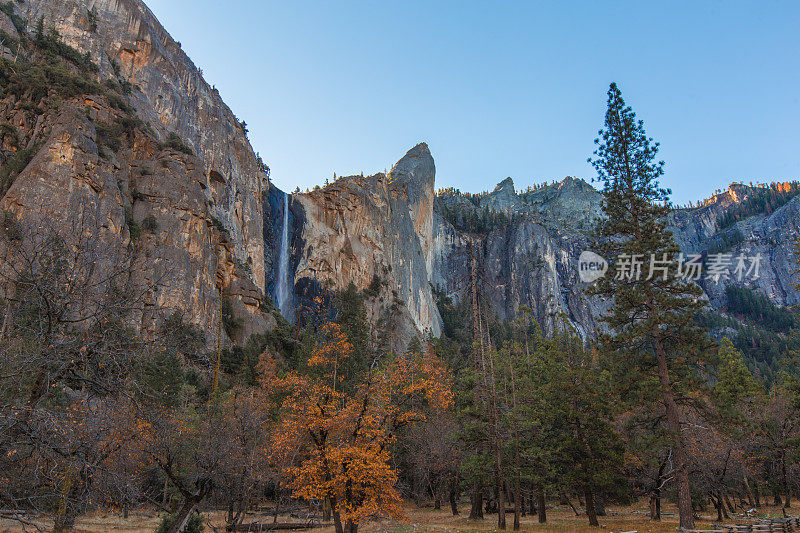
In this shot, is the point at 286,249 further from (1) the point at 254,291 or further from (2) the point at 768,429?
(2) the point at 768,429

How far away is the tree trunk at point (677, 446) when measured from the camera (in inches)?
687

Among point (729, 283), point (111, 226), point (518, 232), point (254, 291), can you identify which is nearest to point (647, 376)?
point (111, 226)

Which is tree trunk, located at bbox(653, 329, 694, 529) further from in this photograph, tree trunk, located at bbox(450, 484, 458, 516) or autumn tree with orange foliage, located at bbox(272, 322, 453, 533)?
tree trunk, located at bbox(450, 484, 458, 516)

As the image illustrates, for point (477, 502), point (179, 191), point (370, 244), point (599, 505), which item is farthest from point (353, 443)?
point (370, 244)

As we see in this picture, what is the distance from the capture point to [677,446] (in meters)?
17.8

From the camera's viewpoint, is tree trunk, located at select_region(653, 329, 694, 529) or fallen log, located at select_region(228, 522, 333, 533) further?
fallen log, located at select_region(228, 522, 333, 533)

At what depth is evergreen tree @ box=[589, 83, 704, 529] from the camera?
62.1 feet

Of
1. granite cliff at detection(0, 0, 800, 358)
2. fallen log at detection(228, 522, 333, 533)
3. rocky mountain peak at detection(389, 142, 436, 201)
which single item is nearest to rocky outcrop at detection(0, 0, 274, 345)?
granite cliff at detection(0, 0, 800, 358)

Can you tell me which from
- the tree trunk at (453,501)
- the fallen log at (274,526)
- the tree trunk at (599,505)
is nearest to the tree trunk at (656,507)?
the tree trunk at (599,505)

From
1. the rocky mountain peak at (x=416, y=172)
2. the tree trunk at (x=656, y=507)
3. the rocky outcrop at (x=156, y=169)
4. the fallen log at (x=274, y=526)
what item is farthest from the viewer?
the rocky mountain peak at (x=416, y=172)

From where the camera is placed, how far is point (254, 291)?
57.4m

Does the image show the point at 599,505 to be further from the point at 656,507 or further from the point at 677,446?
the point at 677,446

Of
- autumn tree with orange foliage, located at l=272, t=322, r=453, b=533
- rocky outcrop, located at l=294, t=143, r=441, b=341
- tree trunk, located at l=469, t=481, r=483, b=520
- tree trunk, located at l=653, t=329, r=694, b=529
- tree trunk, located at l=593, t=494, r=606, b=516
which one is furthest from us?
rocky outcrop, located at l=294, t=143, r=441, b=341

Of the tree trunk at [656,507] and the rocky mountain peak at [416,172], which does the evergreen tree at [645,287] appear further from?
the rocky mountain peak at [416,172]
